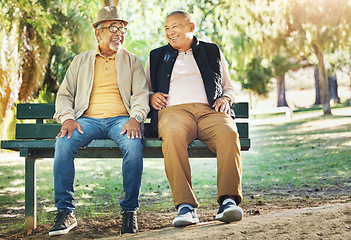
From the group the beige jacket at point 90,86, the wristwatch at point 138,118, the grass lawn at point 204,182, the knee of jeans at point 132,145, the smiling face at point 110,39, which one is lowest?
the grass lawn at point 204,182

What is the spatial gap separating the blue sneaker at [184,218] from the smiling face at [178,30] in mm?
1564

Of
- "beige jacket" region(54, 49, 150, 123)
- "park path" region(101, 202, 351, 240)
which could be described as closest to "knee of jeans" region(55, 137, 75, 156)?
"beige jacket" region(54, 49, 150, 123)

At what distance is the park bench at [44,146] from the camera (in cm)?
381

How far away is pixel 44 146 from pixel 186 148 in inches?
48.5

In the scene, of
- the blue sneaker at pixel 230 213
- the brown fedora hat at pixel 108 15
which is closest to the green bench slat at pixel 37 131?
the brown fedora hat at pixel 108 15

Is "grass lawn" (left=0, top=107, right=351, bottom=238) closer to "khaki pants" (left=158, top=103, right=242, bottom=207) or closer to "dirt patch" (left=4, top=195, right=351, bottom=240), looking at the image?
"dirt patch" (left=4, top=195, right=351, bottom=240)

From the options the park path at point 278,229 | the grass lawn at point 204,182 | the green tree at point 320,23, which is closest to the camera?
the park path at point 278,229

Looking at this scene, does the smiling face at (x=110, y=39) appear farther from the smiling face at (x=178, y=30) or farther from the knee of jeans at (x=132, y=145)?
the knee of jeans at (x=132, y=145)

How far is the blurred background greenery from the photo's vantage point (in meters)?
11.1

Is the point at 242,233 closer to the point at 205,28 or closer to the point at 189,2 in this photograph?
the point at 189,2

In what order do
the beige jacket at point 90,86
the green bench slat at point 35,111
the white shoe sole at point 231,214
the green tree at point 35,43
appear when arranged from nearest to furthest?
1. the white shoe sole at point 231,214
2. the beige jacket at point 90,86
3. the green bench slat at point 35,111
4. the green tree at point 35,43

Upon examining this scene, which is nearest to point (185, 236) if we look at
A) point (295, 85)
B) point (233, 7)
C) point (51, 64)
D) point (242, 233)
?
point (242, 233)

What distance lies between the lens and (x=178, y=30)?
4.11 m

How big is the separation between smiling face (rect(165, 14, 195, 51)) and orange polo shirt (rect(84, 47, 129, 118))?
1.92 ft
